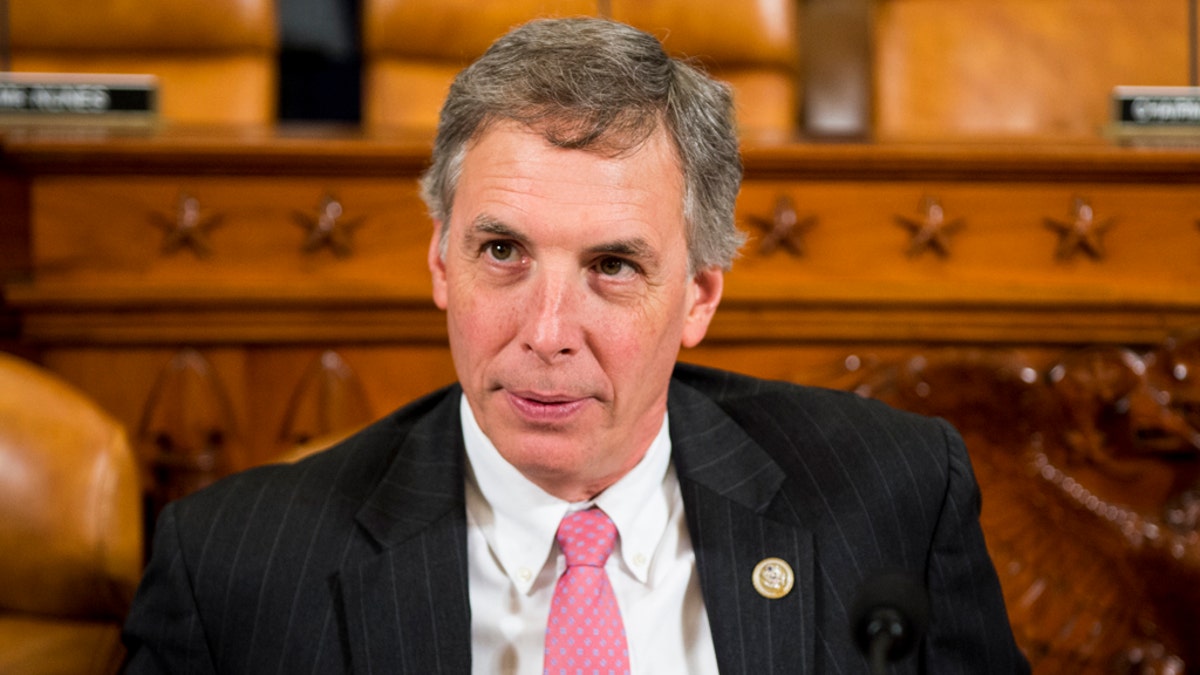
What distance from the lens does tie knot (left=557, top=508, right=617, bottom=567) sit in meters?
1.15

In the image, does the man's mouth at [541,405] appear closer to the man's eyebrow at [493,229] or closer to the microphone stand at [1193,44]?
the man's eyebrow at [493,229]

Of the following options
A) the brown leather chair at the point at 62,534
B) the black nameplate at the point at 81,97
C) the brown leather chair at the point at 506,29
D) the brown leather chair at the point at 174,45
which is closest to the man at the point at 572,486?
the brown leather chair at the point at 62,534

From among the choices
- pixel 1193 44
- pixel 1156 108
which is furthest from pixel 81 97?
pixel 1193 44

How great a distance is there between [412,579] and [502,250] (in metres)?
0.32

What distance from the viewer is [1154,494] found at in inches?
64.7

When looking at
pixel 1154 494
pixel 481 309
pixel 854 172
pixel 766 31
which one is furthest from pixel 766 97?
pixel 481 309

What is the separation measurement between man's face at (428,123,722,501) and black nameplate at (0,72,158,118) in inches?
37.0

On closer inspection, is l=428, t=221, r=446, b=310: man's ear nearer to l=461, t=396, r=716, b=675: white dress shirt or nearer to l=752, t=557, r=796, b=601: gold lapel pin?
l=461, t=396, r=716, b=675: white dress shirt

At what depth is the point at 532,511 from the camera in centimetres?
116

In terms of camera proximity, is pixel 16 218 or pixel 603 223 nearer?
pixel 603 223

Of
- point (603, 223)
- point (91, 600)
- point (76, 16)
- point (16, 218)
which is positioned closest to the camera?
point (603, 223)

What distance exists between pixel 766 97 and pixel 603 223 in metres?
1.80

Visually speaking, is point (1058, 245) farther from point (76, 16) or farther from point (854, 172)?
point (76, 16)

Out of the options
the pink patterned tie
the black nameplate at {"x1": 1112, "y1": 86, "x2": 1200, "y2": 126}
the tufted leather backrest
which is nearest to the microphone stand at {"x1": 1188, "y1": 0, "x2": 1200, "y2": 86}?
the black nameplate at {"x1": 1112, "y1": 86, "x2": 1200, "y2": 126}
